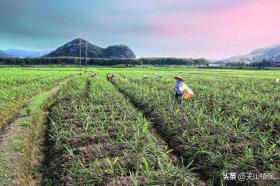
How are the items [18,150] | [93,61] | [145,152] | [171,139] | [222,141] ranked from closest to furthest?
[145,152] < [222,141] < [18,150] < [171,139] < [93,61]

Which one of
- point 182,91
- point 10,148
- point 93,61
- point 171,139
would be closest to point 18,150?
point 10,148

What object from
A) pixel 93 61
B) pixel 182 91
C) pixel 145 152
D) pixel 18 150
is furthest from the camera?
pixel 93 61

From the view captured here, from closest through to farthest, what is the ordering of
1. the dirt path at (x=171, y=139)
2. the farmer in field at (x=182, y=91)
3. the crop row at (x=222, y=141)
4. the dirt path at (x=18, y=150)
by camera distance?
the crop row at (x=222, y=141), the dirt path at (x=18, y=150), the dirt path at (x=171, y=139), the farmer in field at (x=182, y=91)

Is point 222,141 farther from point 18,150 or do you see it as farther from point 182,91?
point 182,91

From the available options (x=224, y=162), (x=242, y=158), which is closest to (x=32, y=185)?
(x=224, y=162)

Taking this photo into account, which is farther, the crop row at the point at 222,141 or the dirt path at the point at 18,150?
the dirt path at the point at 18,150

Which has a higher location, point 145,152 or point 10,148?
point 145,152

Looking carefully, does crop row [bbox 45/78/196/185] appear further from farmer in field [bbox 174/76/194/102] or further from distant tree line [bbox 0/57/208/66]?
distant tree line [bbox 0/57/208/66]

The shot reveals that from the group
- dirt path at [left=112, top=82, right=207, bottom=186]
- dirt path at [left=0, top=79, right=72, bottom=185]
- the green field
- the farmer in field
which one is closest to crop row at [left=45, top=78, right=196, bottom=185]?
the green field

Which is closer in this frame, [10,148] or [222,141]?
[222,141]

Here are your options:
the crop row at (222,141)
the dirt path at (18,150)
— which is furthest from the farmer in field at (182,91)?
the dirt path at (18,150)

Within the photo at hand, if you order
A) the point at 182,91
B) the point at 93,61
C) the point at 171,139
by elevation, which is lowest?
the point at 171,139

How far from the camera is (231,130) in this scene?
7.04m

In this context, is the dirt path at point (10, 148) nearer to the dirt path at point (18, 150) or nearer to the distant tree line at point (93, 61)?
the dirt path at point (18, 150)
